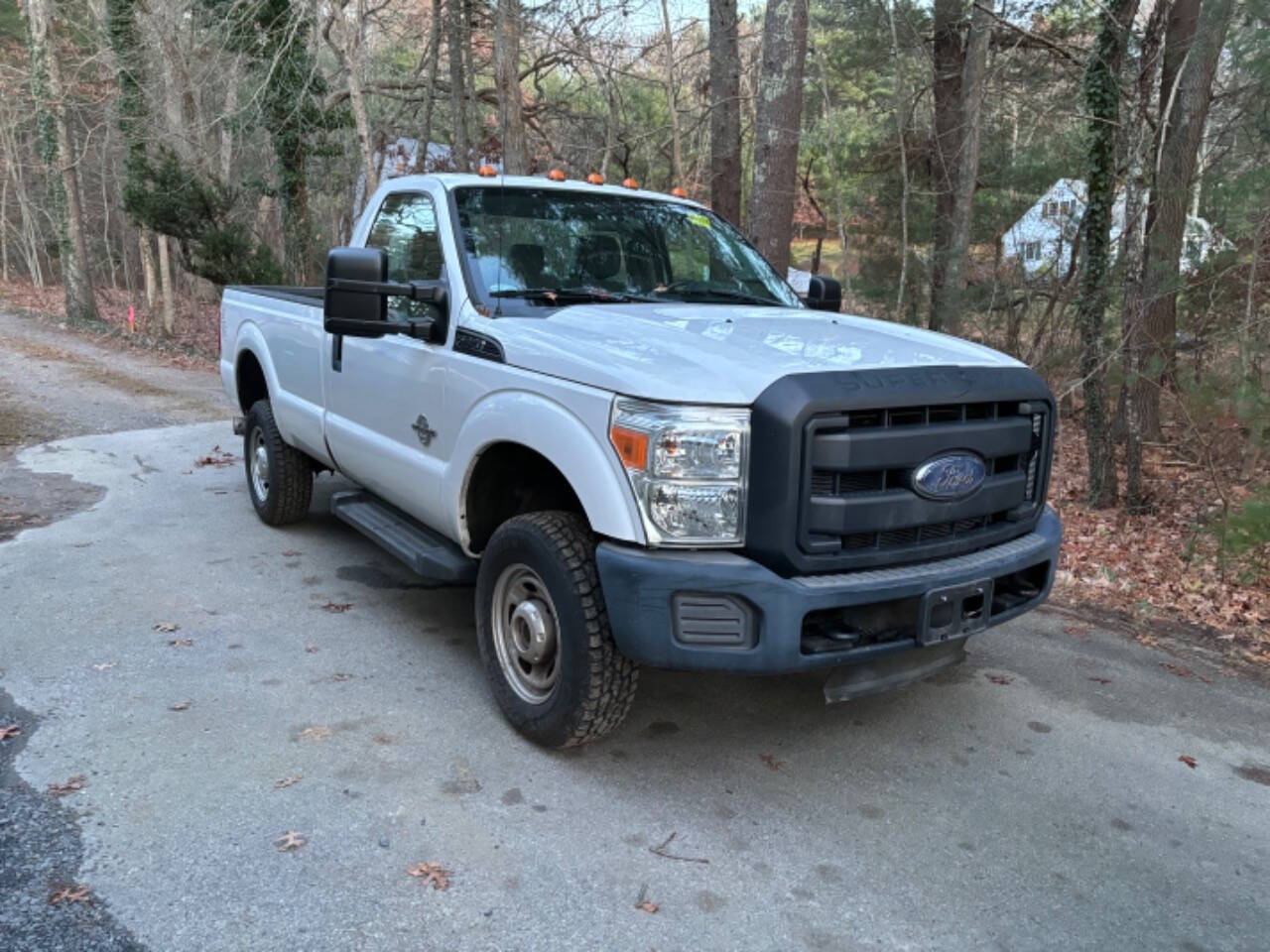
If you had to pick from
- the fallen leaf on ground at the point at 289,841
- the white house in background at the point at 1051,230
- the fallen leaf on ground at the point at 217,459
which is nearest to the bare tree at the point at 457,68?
the fallen leaf on ground at the point at 217,459

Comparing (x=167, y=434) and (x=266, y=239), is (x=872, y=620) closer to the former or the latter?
(x=167, y=434)

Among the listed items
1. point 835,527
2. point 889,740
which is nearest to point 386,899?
point 835,527

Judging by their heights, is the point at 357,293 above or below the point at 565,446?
above

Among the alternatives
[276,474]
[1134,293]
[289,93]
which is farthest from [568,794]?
[289,93]

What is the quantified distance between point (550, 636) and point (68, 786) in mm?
1752

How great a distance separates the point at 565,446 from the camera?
332 cm

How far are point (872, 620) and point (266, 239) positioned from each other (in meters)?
26.6

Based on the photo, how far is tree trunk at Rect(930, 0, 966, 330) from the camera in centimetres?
1344

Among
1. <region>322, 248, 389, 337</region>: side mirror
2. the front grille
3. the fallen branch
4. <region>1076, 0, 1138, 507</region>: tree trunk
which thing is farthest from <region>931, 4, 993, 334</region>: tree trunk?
the fallen branch

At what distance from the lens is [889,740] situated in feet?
12.6

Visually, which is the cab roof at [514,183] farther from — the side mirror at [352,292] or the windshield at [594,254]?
the side mirror at [352,292]

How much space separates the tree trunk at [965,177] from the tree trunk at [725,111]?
111 inches

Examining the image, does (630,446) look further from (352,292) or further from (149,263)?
(149,263)

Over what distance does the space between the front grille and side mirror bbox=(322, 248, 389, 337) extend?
2003 millimetres
